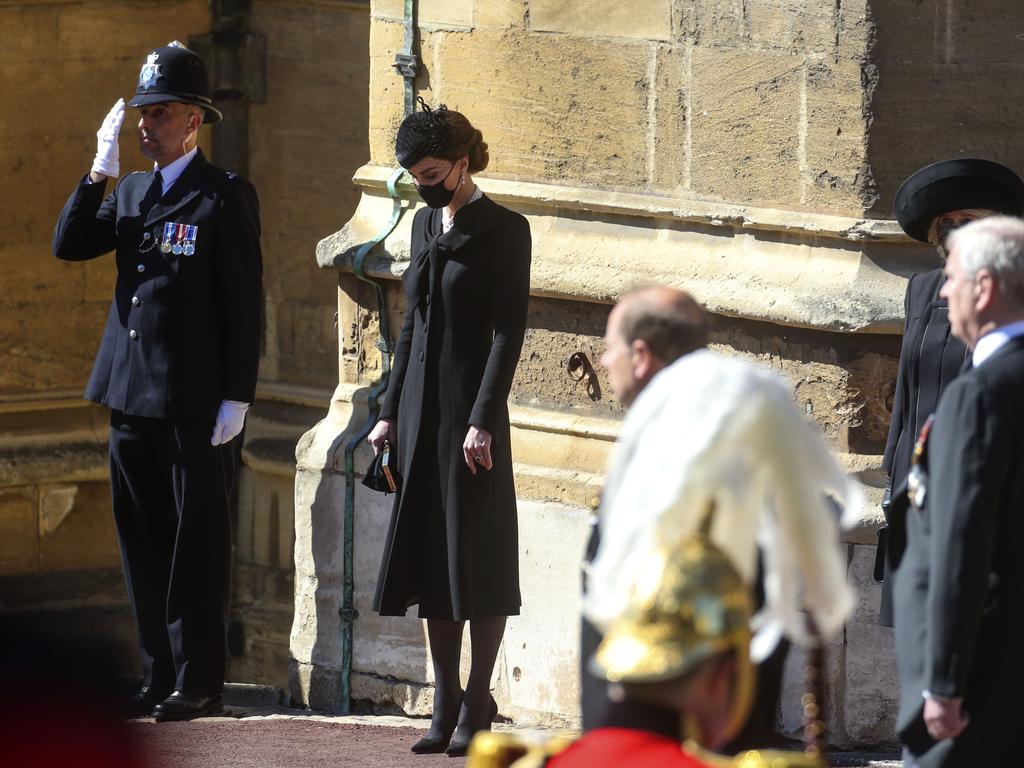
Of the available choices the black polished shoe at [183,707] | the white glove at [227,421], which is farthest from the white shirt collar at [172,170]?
the black polished shoe at [183,707]

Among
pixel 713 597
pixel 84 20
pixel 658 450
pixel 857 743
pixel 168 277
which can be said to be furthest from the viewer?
pixel 84 20

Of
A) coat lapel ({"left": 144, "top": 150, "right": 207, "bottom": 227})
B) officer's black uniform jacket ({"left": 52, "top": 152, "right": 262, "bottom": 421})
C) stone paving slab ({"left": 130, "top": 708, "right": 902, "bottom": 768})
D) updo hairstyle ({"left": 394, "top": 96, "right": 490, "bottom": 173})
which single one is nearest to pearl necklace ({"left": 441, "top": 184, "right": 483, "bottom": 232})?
updo hairstyle ({"left": 394, "top": 96, "right": 490, "bottom": 173})

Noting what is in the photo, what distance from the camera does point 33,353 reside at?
921 cm

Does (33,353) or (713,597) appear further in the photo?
(33,353)

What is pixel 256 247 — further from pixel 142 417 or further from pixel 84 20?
pixel 84 20

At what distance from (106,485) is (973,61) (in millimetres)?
4834

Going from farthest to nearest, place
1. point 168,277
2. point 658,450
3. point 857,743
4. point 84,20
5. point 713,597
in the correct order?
point 84,20
point 168,277
point 857,743
point 658,450
point 713,597

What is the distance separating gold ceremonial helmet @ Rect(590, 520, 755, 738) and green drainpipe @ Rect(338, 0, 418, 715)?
4019 mm

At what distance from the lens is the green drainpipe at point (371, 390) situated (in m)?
6.68

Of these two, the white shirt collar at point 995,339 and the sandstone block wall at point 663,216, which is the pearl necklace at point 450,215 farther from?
the white shirt collar at point 995,339

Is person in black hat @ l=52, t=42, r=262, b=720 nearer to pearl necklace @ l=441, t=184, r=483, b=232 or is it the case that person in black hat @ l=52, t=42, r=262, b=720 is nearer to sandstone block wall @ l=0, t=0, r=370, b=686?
pearl necklace @ l=441, t=184, r=483, b=232

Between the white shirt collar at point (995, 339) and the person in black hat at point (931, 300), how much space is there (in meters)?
1.18

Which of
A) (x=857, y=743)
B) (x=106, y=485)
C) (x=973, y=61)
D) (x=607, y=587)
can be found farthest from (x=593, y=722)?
(x=106, y=485)

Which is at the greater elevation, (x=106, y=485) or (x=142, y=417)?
(x=142, y=417)
